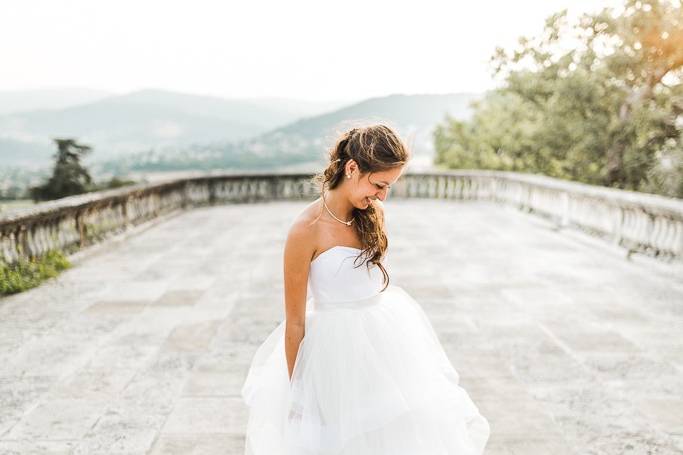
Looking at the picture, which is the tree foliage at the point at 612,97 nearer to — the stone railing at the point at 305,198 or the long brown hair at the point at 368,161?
the stone railing at the point at 305,198

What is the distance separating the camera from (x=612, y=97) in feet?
60.1

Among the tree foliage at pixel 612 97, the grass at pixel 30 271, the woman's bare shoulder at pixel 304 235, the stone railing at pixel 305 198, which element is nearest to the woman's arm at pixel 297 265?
the woman's bare shoulder at pixel 304 235

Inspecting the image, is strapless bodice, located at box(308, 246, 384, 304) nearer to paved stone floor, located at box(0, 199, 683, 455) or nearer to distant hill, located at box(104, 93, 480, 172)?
paved stone floor, located at box(0, 199, 683, 455)

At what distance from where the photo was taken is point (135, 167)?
322 ft

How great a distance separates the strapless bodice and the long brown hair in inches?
1.5

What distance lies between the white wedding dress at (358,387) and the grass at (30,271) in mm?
5892

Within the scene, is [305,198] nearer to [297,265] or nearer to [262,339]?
[262,339]

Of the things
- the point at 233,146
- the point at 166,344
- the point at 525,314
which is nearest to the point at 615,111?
the point at 525,314

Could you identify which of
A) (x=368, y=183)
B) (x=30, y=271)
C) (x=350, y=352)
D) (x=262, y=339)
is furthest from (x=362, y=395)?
(x=30, y=271)

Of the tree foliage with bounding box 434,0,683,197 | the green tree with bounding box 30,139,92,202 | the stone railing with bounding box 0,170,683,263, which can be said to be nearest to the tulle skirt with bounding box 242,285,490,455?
the stone railing with bounding box 0,170,683,263

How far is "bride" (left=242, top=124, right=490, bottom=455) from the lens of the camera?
6.67 ft

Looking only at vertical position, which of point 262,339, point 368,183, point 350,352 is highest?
point 368,183

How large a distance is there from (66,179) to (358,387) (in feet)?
101

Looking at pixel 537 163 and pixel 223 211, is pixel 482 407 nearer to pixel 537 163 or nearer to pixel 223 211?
pixel 223 211
